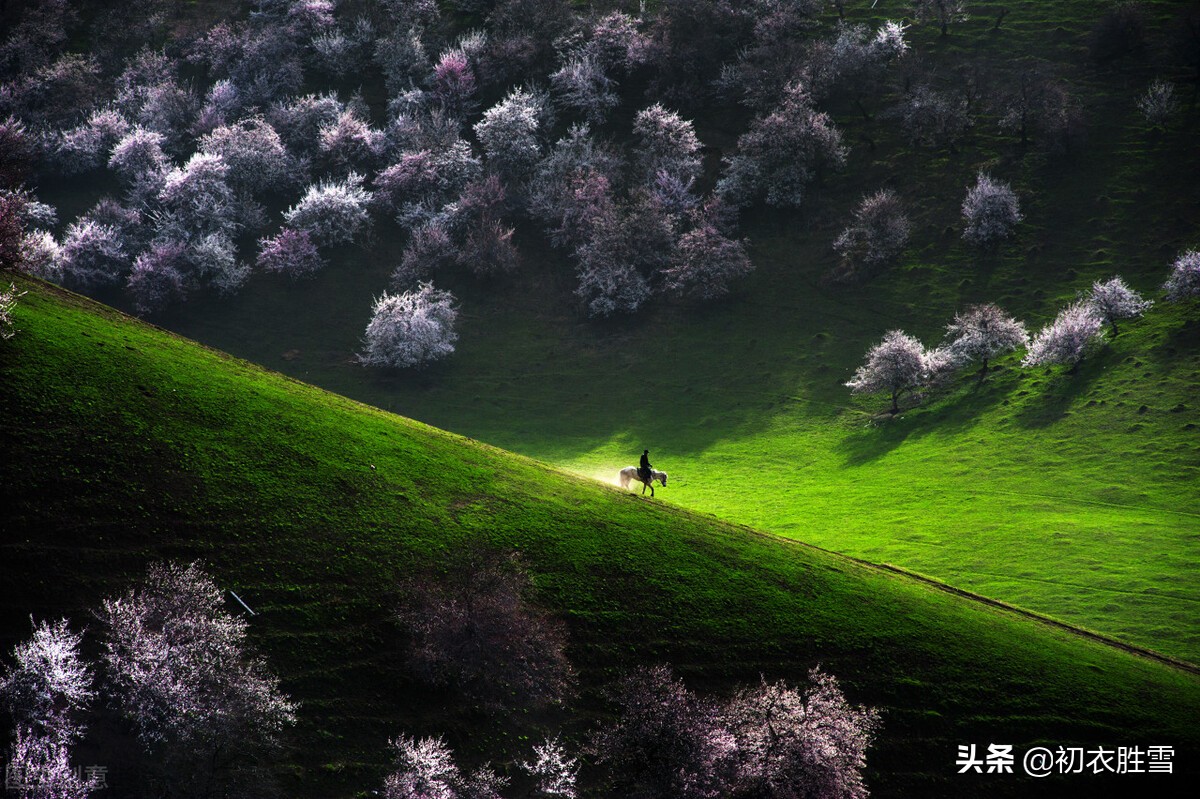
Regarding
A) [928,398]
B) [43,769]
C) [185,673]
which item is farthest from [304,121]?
[43,769]

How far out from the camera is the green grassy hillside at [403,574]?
25812 mm

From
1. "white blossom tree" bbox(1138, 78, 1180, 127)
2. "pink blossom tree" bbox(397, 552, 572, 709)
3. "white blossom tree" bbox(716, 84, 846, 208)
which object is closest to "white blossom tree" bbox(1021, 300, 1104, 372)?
"white blossom tree" bbox(716, 84, 846, 208)

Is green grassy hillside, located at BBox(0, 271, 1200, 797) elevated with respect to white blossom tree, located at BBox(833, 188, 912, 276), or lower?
lower

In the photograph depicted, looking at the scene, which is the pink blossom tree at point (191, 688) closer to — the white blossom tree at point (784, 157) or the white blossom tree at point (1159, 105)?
the white blossom tree at point (784, 157)

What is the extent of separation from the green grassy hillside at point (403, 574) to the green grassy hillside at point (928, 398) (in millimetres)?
12552

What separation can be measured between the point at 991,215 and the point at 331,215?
71.5 m

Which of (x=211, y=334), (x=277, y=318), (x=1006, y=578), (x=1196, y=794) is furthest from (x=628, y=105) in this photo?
(x=1196, y=794)

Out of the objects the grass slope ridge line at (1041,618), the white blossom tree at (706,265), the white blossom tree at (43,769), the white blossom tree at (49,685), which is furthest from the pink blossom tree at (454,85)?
the white blossom tree at (43,769)

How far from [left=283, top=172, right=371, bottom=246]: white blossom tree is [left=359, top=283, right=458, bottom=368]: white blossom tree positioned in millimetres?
16625

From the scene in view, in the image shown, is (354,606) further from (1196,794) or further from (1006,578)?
(1006,578)

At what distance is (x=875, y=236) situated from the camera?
85625mm

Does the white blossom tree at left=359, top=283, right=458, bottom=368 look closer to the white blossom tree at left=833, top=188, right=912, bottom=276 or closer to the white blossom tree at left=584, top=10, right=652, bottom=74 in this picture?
the white blossom tree at left=833, top=188, right=912, bottom=276

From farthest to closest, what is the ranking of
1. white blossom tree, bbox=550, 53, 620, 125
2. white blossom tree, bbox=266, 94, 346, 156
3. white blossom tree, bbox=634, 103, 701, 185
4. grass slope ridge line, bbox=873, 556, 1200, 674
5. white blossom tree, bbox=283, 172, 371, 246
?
white blossom tree, bbox=266, 94, 346, 156 < white blossom tree, bbox=550, 53, 620, 125 < white blossom tree, bbox=283, 172, 371, 246 < white blossom tree, bbox=634, 103, 701, 185 < grass slope ridge line, bbox=873, 556, 1200, 674

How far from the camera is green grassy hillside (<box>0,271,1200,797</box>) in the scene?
2581cm
